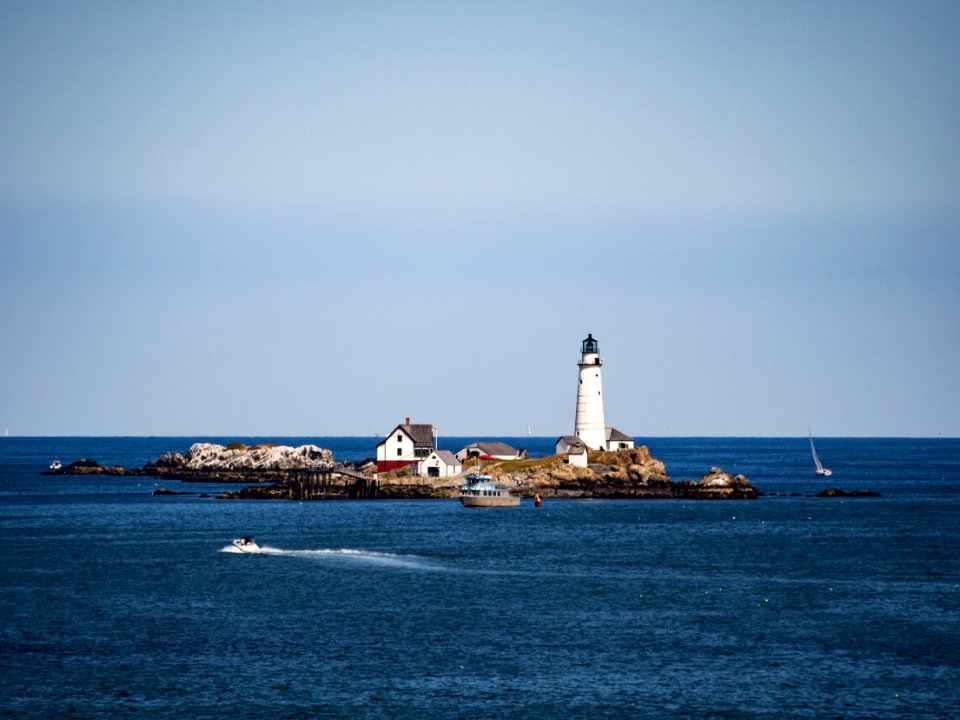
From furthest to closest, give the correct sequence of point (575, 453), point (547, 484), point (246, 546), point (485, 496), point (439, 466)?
1. point (575, 453)
2. point (439, 466)
3. point (547, 484)
4. point (485, 496)
5. point (246, 546)

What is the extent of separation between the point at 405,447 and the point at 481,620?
90986 millimetres

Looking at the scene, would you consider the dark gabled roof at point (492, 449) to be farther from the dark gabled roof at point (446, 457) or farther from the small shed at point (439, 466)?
the small shed at point (439, 466)

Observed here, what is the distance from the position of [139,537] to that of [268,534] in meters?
10.6

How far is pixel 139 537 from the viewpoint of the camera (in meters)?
99.0

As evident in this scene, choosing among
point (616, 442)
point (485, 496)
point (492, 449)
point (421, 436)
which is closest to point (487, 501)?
point (485, 496)

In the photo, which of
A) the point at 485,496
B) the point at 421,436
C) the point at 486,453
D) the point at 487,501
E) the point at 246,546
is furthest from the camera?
the point at 486,453

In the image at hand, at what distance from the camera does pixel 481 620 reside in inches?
2359

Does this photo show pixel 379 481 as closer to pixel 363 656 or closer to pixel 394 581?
pixel 394 581

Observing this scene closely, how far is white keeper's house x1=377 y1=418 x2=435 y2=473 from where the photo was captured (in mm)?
149500

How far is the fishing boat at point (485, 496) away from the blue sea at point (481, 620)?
16.4 meters

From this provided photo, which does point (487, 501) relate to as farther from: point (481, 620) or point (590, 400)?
point (481, 620)

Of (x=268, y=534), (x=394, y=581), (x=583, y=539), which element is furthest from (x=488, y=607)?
(x=268, y=534)

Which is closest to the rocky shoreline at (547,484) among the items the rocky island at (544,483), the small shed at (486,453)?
the rocky island at (544,483)

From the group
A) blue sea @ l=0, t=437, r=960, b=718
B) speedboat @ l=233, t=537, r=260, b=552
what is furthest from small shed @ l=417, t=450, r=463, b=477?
speedboat @ l=233, t=537, r=260, b=552
